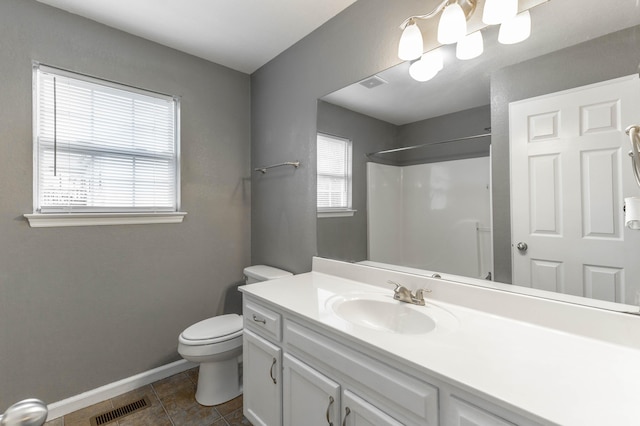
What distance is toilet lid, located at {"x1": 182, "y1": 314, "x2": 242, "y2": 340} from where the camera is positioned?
179cm

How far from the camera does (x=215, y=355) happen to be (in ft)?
5.74

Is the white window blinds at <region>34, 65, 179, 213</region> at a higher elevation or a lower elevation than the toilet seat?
higher

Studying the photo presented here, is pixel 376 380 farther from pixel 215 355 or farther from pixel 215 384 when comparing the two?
pixel 215 384

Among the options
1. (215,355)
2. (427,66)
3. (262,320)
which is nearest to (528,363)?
(262,320)

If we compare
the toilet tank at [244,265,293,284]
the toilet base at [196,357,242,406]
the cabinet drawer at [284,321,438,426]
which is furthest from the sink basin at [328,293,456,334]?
the toilet base at [196,357,242,406]

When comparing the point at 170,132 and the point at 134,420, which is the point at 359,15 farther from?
the point at 134,420

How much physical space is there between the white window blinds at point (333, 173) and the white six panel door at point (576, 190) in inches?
34.7

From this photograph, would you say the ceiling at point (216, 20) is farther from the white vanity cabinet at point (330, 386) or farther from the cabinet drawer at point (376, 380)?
the cabinet drawer at point (376, 380)

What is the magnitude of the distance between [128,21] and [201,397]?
2425 millimetres

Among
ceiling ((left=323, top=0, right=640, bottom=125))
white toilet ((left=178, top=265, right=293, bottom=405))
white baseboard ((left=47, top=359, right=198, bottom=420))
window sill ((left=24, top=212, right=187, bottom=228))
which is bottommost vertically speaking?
white baseboard ((left=47, top=359, right=198, bottom=420))

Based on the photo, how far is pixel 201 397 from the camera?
5.98 feet

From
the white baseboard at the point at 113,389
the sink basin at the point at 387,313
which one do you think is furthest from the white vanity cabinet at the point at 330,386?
the white baseboard at the point at 113,389

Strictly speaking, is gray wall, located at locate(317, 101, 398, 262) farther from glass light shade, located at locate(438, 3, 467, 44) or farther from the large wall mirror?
glass light shade, located at locate(438, 3, 467, 44)

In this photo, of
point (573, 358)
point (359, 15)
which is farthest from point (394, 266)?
point (359, 15)
